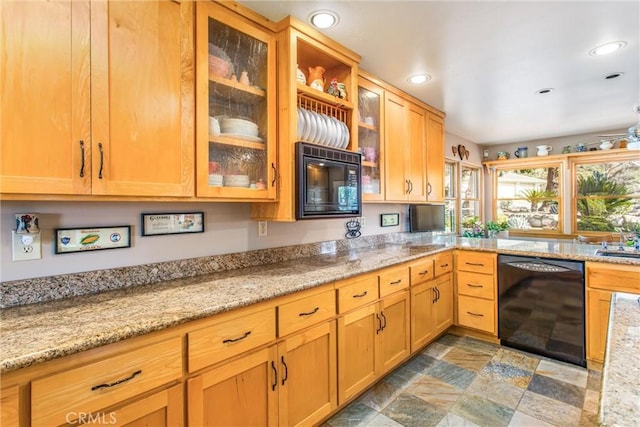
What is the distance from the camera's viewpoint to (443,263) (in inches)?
113

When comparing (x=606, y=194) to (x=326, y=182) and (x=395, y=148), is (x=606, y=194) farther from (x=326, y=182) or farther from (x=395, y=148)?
(x=326, y=182)

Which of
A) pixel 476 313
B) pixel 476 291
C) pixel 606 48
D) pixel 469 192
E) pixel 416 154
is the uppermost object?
pixel 606 48

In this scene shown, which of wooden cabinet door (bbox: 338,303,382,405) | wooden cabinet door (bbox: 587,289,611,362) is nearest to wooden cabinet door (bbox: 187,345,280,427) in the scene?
wooden cabinet door (bbox: 338,303,382,405)

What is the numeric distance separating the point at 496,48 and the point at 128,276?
2651mm

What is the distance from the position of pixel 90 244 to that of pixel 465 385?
2467 mm

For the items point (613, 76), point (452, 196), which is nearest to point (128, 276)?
point (613, 76)

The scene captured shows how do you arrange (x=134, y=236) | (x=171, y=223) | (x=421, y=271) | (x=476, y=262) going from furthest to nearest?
(x=476, y=262), (x=421, y=271), (x=171, y=223), (x=134, y=236)

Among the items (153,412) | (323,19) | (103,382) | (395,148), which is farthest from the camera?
(395,148)

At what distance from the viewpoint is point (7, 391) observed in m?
0.84

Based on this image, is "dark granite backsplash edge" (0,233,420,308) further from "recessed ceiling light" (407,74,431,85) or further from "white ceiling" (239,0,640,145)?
"recessed ceiling light" (407,74,431,85)

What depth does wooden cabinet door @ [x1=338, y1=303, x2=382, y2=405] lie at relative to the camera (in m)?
1.82

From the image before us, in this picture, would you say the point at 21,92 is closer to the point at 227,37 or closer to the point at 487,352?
the point at 227,37

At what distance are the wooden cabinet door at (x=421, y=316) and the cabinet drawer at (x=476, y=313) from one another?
0.49 m

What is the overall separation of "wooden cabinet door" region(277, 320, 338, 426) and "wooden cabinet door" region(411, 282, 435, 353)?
3.07 ft
